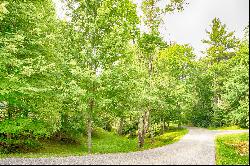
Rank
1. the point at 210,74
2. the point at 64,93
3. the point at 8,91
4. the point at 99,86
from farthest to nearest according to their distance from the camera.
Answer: the point at 210,74 < the point at 99,86 < the point at 64,93 < the point at 8,91

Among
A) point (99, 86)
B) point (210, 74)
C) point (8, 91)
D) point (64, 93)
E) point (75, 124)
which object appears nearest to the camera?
point (8, 91)

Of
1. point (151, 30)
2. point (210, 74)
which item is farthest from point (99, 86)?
point (210, 74)

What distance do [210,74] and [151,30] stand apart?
3521 centimetres

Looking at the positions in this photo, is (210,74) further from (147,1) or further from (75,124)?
(75,124)

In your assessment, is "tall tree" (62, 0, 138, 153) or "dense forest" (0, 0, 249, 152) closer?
"dense forest" (0, 0, 249, 152)

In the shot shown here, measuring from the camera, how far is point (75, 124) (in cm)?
2770

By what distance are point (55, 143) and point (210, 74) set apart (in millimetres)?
40895

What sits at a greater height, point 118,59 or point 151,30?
point 151,30

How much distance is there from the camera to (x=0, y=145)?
21.5 m

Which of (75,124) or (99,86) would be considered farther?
(75,124)

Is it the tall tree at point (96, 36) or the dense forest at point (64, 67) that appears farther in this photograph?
the tall tree at point (96, 36)

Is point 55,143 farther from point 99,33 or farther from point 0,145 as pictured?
point 99,33

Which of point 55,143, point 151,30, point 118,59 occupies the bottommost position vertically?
point 55,143

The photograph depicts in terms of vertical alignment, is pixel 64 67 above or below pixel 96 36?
below
